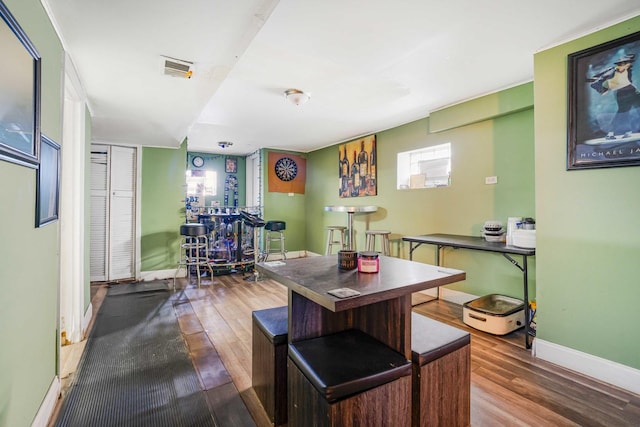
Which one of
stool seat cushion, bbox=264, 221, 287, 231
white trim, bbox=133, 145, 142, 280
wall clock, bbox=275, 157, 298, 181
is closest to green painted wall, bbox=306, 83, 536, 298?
stool seat cushion, bbox=264, 221, 287, 231

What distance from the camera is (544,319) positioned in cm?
235

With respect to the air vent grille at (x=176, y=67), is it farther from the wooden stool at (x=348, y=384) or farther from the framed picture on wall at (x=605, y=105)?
the framed picture on wall at (x=605, y=105)

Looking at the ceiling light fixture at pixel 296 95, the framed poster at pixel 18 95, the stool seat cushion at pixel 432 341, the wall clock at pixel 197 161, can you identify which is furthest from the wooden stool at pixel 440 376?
the wall clock at pixel 197 161

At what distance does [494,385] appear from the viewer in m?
2.00

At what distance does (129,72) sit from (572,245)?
3.72 m

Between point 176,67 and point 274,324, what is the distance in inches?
78.9

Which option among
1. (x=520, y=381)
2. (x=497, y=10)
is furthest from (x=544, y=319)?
(x=497, y=10)

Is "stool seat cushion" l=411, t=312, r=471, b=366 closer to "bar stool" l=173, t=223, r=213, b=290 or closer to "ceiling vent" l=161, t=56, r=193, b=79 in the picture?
"ceiling vent" l=161, t=56, r=193, b=79

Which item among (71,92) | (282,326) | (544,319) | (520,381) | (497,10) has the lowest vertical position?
(520,381)

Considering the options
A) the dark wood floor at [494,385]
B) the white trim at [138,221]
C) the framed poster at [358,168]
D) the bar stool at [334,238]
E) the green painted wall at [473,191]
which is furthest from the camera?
the bar stool at [334,238]

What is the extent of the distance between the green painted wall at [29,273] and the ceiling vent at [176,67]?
2.00 feet

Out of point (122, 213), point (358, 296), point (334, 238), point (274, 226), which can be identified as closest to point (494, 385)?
point (358, 296)

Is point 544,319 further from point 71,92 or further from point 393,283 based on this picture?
point 71,92

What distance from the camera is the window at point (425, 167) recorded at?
398cm
